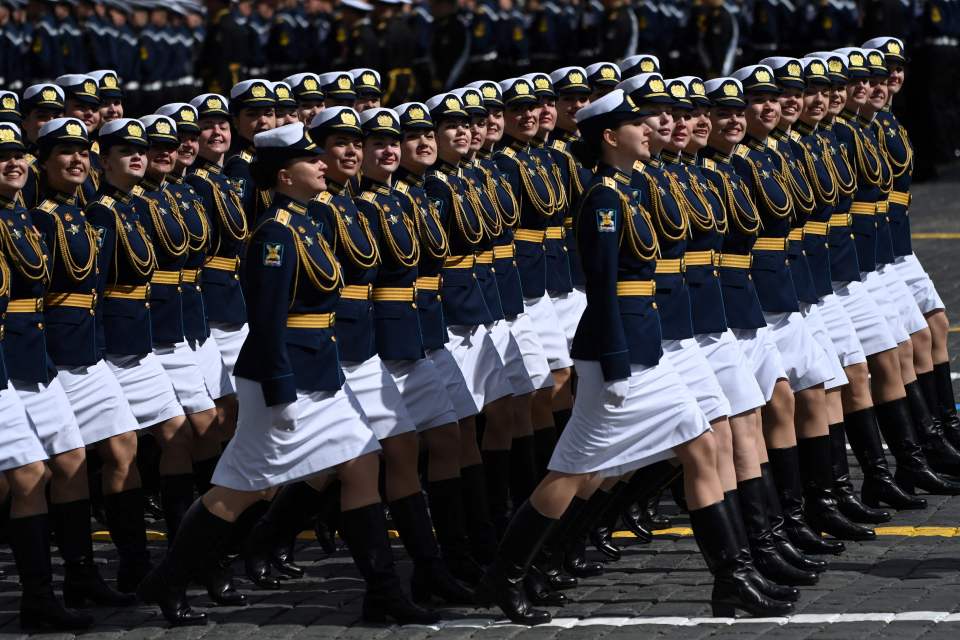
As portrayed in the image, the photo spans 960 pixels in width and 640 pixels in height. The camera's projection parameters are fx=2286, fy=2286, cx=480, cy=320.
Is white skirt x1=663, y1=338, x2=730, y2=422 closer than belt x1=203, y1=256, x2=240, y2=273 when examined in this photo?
Yes

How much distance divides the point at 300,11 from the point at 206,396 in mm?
17729

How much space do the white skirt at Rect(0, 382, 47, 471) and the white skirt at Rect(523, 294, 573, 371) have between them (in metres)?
2.86

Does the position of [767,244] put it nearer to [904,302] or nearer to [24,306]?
[904,302]

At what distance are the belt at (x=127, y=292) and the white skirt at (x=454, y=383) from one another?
1.37 meters

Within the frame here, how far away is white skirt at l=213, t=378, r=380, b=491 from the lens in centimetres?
898

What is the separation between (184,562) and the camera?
9.14 metres

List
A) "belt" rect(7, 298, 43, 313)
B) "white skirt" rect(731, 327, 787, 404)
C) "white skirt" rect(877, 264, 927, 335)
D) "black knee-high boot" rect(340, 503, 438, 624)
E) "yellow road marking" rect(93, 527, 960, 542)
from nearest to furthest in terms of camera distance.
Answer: "black knee-high boot" rect(340, 503, 438, 624), "belt" rect(7, 298, 43, 313), "white skirt" rect(731, 327, 787, 404), "yellow road marking" rect(93, 527, 960, 542), "white skirt" rect(877, 264, 927, 335)

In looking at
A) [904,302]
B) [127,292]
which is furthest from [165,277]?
[904,302]

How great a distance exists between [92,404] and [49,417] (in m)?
0.37

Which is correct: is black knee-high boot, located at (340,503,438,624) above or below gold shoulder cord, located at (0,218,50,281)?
below

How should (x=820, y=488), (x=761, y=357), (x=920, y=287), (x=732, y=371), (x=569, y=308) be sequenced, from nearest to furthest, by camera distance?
(x=732, y=371) < (x=761, y=357) < (x=820, y=488) < (x=569, y=308) < (x=920, y=287)

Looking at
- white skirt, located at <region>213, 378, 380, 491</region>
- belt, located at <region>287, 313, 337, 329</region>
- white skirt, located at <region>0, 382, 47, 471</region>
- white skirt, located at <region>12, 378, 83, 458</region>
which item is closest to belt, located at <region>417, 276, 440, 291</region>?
belt, located at <region>287, 313, 337, 329</region>

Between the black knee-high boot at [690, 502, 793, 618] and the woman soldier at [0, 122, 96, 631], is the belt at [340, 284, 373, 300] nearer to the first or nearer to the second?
the woman soldier at [0, 122, 96, 631]

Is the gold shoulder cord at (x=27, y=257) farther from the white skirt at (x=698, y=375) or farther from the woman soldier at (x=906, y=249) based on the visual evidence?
the woman soldier at (x=906, y=249)
